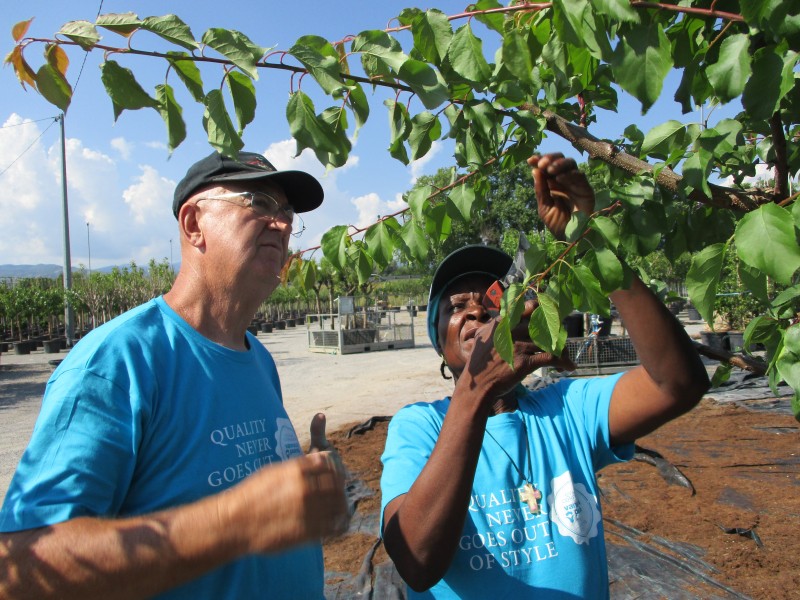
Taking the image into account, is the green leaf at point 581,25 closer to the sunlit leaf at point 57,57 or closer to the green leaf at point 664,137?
the green leaf at point 664,137

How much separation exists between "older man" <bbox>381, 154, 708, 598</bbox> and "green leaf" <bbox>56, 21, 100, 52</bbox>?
93 centimetres

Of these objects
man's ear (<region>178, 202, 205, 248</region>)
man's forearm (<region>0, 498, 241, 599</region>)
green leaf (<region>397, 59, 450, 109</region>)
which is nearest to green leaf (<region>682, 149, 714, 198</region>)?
green leaf (<region>397, 59, 450, 109</region>)

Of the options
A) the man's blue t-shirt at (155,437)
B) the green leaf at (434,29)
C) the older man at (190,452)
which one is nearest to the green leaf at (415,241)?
the older man at (190,452)

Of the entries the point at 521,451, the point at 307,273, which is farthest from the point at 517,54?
the point at 307,273

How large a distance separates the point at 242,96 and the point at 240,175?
71 centimetres

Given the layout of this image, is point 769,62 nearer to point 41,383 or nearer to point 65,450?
point 65,450

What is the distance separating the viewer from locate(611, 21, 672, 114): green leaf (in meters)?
0.86

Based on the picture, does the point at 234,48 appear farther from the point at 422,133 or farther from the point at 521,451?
the point at 521,451

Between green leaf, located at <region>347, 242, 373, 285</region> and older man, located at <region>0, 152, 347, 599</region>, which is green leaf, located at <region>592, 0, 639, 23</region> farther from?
green leaf, located at <region>347, 242, 373, 285</region>

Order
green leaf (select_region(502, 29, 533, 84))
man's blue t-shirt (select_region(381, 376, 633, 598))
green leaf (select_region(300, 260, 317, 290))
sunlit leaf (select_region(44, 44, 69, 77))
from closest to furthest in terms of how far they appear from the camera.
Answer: sunlit leaf (select_region(44, 44, 69, 77)), green leaf (select_region(502, 29, 533, 84)), man's blue t-shirt (select_region(381, 376, 633, 598)), green leaf (select_region(300, 260, 317, 290))

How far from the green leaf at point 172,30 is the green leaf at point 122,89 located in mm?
133

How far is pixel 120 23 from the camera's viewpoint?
92 centimetres

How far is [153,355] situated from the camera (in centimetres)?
143

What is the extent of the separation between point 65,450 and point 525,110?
1308mm
